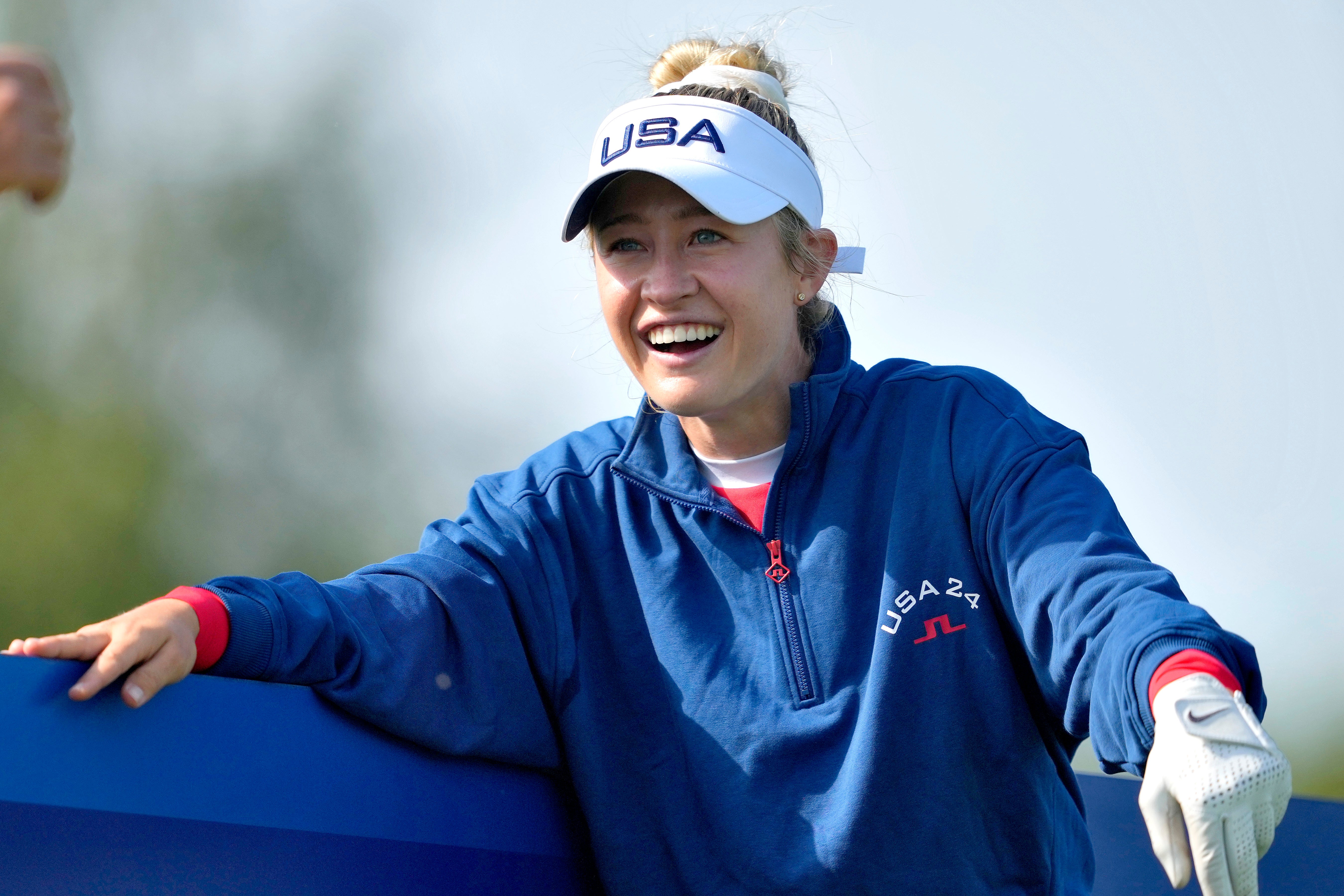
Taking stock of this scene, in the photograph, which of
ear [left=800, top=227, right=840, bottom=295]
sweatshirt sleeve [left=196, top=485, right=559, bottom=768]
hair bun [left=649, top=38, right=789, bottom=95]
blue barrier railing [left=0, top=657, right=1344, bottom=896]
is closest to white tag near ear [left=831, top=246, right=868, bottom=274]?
ear [left=800, top=227, right=840, bottom=295]

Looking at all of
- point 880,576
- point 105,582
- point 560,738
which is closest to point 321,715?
point 560,738

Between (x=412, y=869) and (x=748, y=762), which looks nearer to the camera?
(x=412, y=869)

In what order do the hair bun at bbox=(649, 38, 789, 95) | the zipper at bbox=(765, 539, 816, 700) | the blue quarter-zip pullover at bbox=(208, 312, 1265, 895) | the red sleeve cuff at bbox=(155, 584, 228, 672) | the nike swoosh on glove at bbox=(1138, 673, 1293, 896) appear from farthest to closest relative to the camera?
1. the hair bun at bbox=(649, 38, 789, 95)
2. the zipper at bbox=(765, 539, 816, 700)
3. the blue quarter-zip pullover at bbox=(208, 312, 1265, 895)
4. the red sleeve cuff at bbox=(155, 584, 228, 672)
5. the nike swoosh on glove at bbox=(1138, 673, 1293, 896)

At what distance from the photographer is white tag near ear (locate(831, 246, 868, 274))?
1832 mm

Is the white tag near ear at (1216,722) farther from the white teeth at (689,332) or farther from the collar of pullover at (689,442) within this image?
the white teeth at (689,332)

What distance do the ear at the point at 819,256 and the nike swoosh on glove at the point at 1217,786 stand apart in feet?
2.97

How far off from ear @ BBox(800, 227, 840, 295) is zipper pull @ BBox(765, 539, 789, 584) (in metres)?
0.40

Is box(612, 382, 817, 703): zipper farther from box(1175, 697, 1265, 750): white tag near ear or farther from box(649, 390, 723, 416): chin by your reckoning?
box(1175, 697, 1265, 750): white tag near ear

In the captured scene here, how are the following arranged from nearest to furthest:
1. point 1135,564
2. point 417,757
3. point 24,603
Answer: point 1135,564 < point 417,757 < point 24,603

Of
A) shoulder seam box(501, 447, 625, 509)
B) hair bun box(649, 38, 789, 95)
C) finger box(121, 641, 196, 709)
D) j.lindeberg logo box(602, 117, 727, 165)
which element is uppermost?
hair bun box(649, 38, 789, 95)

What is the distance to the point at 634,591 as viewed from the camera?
1.66 metres

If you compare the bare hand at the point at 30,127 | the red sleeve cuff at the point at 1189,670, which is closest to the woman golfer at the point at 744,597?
the red sleeve cuff at the point at 1189,670

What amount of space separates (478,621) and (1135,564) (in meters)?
0.80

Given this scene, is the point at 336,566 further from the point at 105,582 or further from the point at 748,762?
the point at 748,762
